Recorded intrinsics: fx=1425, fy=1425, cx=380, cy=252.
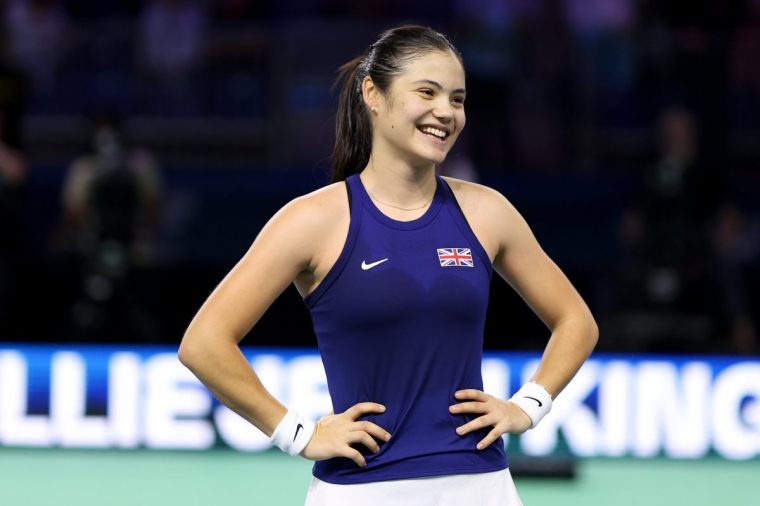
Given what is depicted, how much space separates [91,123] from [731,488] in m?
4.49

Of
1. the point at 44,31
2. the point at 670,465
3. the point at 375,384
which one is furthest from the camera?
the point at 44,31

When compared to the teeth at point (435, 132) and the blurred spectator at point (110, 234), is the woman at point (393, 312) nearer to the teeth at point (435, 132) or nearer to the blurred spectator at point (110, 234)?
the teeth at point (435, 132)

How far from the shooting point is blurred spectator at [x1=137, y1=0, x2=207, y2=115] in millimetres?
11070

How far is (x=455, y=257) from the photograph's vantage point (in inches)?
121

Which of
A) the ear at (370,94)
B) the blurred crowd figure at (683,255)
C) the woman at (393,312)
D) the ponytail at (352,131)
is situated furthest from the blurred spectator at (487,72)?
the woman at (393,312)

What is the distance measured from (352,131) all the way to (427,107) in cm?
32

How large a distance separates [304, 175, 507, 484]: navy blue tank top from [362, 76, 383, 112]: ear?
0.29 m

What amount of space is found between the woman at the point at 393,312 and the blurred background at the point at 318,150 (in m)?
3.50

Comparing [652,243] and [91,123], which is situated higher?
[91,123]

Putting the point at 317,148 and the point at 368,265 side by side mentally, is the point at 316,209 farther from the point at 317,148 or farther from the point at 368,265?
the point at 317,148

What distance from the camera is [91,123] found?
349 inches

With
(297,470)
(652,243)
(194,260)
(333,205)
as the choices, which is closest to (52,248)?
(194,260)

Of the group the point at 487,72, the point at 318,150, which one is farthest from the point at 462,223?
the point at 318,150

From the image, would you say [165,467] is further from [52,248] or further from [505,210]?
[505,210]
